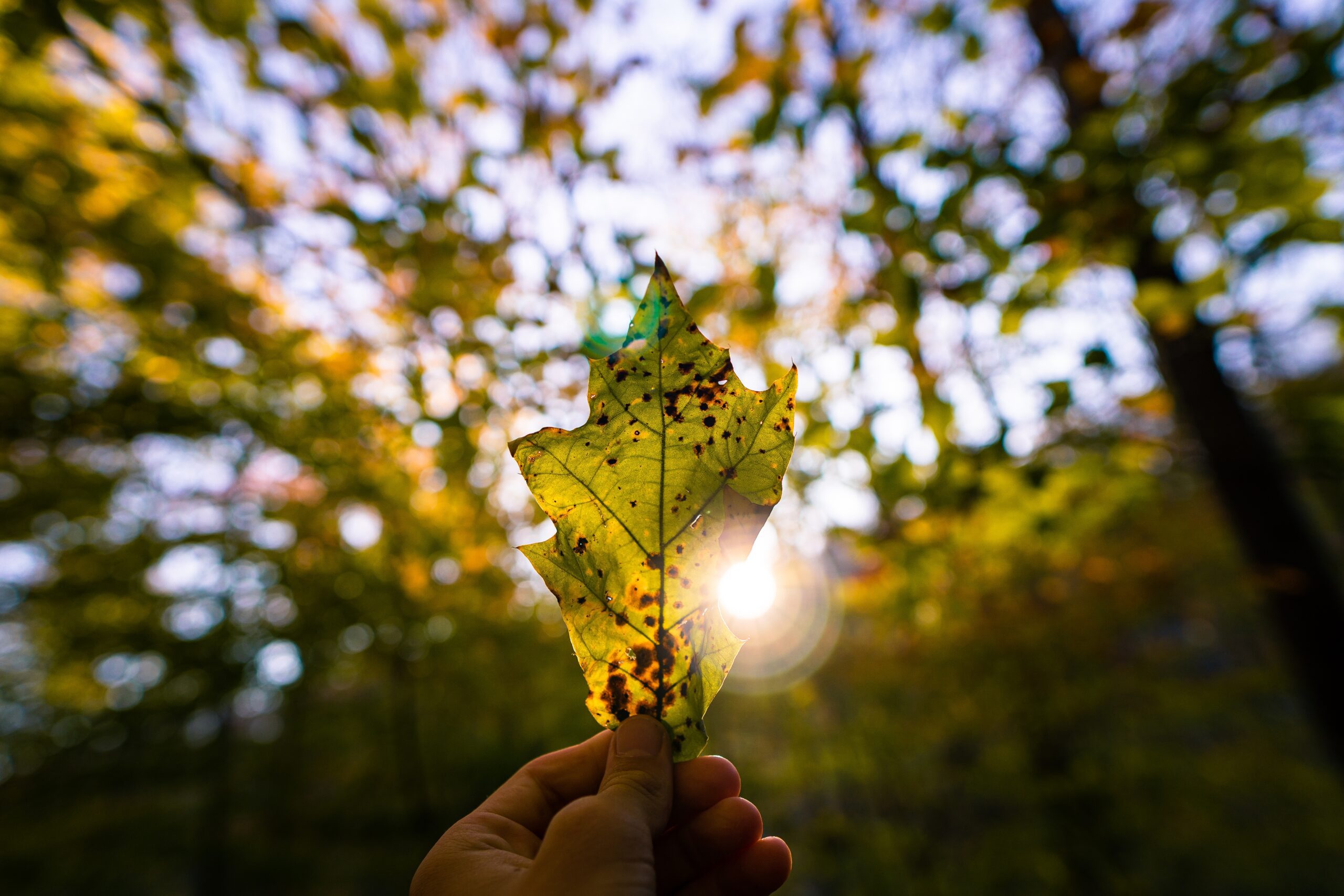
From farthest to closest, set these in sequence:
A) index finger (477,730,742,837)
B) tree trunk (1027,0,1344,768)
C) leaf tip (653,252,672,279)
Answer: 1. tree trunk (1027,0,1344,768)
2. index finger (477,730,742,837)
3. leaf tip (653,252,672,279)

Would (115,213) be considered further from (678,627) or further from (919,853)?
(919,853)

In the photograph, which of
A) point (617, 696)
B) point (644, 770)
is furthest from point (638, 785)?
point (617, 696)

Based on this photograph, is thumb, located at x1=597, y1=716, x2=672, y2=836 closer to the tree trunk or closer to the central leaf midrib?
the central leaf midrib

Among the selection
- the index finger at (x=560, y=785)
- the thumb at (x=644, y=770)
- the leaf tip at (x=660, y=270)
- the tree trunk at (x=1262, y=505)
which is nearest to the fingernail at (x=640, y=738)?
the thumb at (x=644, y=770)

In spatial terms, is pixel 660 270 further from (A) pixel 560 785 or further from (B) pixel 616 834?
(A) pixel 560 785

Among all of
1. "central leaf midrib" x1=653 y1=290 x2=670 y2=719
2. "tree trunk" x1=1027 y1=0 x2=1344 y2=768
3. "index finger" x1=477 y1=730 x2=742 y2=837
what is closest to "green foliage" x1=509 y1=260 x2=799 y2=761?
"central leaf midrib" x1=653 y1=290 x2=670 y2=719

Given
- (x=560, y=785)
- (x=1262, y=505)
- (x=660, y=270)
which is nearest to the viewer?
(x=660, y=270)

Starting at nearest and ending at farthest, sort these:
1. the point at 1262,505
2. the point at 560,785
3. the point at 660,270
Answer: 1. the point at 660,270
2. the point at 560,785
3. the point at 1262,505
